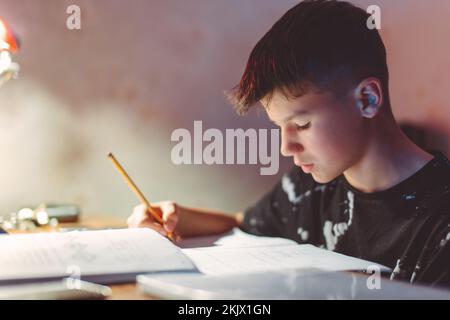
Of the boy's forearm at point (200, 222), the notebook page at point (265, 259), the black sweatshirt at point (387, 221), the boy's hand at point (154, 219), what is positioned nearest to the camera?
the notebook page at point (265, 259)

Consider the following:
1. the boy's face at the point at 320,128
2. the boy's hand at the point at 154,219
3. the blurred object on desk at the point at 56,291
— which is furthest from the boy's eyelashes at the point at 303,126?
the blurred object on desk at the point at 56,291

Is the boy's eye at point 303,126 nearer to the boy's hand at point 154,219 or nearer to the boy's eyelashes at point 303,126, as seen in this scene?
the boy's eyelashes at point 303,126

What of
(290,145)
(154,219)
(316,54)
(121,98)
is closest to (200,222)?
(154,219)

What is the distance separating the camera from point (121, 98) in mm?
1354

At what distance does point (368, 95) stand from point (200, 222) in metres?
0.38

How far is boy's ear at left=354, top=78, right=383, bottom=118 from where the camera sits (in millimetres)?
769

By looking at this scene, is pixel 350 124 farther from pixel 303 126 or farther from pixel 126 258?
pixel 126 258

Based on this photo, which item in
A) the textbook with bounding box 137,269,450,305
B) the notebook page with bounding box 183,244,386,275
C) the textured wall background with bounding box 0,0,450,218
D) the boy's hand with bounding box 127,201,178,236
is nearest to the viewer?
the textbook with bounding box 137,269,450,305

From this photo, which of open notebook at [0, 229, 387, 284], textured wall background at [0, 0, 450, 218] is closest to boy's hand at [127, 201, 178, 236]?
open notebook at [0, 229, 387, 284]

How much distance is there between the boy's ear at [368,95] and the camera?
30.3 inches

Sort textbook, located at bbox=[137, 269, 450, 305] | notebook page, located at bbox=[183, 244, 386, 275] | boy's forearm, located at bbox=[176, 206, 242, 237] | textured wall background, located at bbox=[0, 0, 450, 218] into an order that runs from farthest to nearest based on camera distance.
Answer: textured wall background, located at bbox=[0, 0, 450, 218] → boy's forearm, located at bbox=[176, 206, 242, 237] → notebook page, located at bbox=[183, 244, 386, 275] → textbook, located at bbox=[137, 269, 450, 305]

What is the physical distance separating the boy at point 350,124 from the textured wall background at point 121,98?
0.47m

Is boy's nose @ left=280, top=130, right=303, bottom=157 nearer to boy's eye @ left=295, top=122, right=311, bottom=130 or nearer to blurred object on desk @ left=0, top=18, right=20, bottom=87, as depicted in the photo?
boy's eye @ left=295, top=122, right=311, bottom=130
